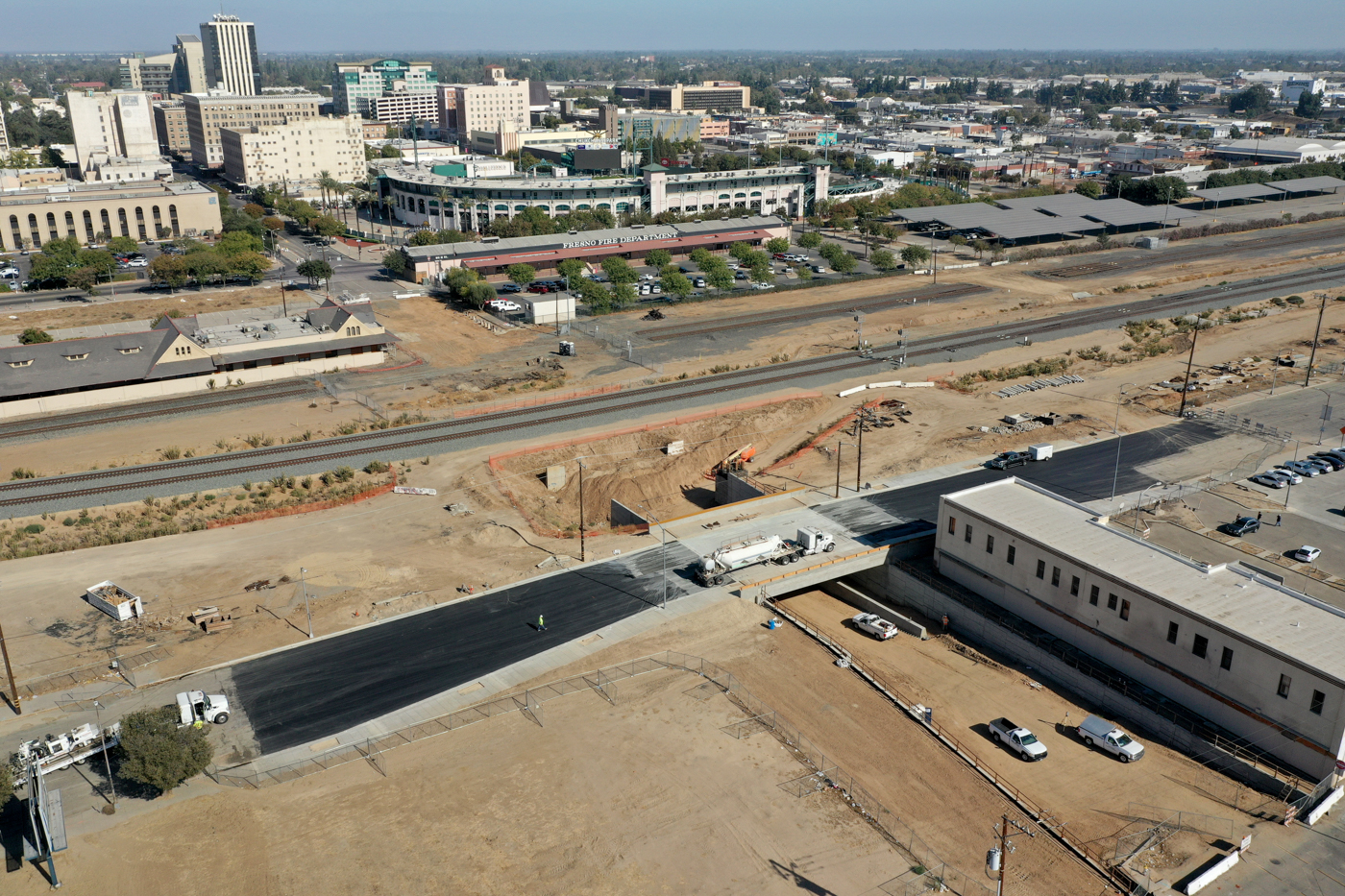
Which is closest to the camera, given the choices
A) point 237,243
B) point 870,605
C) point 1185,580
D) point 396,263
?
point 1185,580

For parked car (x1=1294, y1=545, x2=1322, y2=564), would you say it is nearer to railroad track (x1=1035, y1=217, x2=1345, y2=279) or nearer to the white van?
the white van

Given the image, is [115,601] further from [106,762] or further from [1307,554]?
[1307,554]

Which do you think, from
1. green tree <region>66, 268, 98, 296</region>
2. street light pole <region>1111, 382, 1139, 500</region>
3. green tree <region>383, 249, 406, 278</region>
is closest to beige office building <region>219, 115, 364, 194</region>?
green tree <region>66, 268, 98, 296</region>

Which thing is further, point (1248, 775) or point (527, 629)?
point (527, 629)

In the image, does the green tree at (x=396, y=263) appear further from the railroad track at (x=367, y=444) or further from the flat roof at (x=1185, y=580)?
the flat roof at (x=1185, y=580)

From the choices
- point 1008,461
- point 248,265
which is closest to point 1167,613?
point 1008,461

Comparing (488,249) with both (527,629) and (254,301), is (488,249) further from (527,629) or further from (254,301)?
(527,629)

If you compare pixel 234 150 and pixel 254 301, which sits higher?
pixel 234 150

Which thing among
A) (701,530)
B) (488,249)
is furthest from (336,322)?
(701,530)
